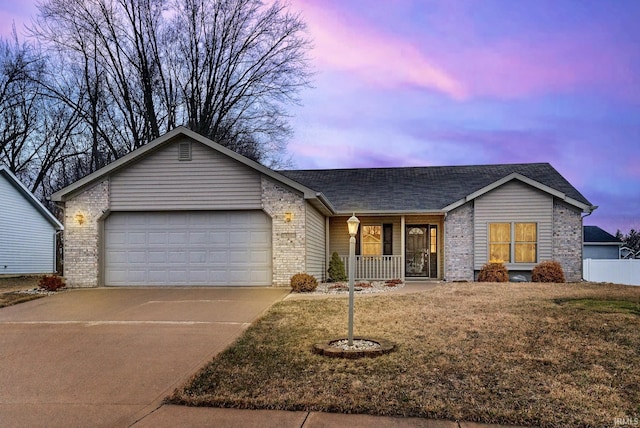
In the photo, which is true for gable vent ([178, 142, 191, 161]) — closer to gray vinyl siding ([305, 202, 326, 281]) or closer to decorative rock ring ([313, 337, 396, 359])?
gray vinyl siding ([305, 202, 326, 281])

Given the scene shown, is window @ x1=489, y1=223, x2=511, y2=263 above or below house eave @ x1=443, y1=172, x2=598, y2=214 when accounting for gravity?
below

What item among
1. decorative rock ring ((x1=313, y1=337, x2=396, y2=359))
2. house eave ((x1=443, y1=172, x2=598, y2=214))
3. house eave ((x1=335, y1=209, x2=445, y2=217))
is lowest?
decorative rock ring ((x1=313, y1=337, x2=396, y2=359))

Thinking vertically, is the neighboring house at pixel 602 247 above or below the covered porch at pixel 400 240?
below

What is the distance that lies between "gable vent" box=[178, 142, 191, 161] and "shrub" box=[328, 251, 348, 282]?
5.85 m

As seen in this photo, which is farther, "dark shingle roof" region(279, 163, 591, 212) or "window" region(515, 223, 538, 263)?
"dark shingle roof" region(279, 163, 591, 212)

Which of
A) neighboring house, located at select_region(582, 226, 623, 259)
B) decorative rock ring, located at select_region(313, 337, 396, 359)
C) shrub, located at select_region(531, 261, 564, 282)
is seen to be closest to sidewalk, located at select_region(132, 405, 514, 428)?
decorative rock ring, located at select_region(313, 337, 396, 359)

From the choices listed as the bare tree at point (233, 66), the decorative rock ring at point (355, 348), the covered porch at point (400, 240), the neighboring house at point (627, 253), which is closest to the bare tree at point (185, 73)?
the bare tree at point (233, 66)

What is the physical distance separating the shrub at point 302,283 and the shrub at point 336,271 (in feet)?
11.4

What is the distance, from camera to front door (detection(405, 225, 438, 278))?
19078mm

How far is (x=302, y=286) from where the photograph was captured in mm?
13203

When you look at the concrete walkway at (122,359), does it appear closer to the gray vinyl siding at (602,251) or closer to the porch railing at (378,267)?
the porch railing at (378,267)

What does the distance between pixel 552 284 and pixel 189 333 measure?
1132 centimetres

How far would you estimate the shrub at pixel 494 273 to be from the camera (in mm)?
16344

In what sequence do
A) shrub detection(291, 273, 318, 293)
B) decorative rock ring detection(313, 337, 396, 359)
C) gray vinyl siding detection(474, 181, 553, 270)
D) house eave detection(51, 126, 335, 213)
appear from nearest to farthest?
decorative rock ring detection(313, 337, 396, 359)
shrub detection(291, 273, 318, 293)
house eave detection(51, 126, 335, 213)
gray vinyl siding detection(474, 181, 553, 270)
